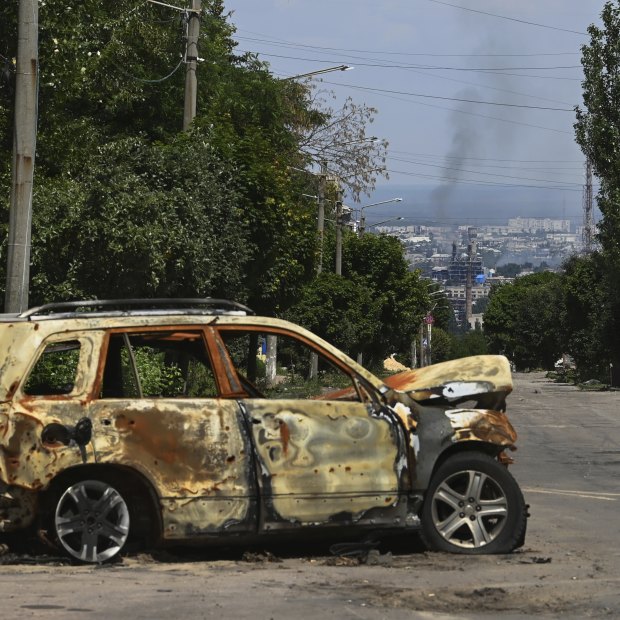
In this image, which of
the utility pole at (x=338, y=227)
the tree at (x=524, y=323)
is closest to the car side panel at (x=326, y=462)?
the utility pole at (x=338, y=227)

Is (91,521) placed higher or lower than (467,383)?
lower

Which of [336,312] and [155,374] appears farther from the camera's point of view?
[336,312]

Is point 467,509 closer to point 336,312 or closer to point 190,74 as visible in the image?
point 190,74

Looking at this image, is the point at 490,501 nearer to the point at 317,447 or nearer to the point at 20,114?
the point at 317,447

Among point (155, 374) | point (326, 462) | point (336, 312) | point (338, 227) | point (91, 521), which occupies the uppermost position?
point (338, 227)

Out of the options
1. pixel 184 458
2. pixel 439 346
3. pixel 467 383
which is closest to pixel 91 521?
pixel 184 458

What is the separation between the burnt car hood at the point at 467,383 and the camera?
32.9 feet

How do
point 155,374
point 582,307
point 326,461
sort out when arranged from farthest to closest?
point 582,307 < point 155,374 < point 326,461

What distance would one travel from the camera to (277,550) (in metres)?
10.3

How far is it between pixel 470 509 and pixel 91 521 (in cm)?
254

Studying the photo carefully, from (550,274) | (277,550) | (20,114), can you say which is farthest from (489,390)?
(550,274)

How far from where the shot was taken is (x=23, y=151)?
14.4 m

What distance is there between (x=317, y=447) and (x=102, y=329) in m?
1.65

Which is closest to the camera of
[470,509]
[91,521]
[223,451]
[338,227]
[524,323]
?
[91,521]
